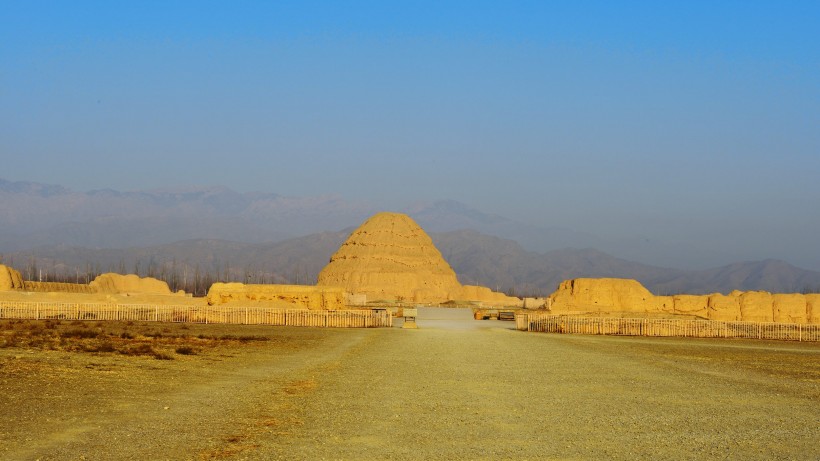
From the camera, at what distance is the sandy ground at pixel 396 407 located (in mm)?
10289

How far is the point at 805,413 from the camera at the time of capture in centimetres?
1438

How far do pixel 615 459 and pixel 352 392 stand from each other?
740 centimetres

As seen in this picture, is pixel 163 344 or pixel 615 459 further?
pixel 163 344

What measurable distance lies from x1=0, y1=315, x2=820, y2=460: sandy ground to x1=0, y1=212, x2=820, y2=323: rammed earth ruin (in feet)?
122

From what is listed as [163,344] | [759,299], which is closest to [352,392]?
[163,344]

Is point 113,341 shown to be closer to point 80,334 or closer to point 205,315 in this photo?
point 80,334

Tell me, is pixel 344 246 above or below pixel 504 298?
above

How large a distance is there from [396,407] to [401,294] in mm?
113608

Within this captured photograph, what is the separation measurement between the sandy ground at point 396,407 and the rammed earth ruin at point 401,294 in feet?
122

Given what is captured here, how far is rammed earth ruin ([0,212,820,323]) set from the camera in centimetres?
6294

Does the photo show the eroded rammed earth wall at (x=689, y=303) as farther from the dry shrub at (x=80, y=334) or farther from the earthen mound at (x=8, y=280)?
the earthen mound at (x=8, y=280)

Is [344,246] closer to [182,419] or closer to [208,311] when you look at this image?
[208,311]

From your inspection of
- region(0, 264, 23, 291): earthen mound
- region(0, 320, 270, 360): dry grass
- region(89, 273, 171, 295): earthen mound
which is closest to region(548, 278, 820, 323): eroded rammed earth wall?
region(0, 320, 270, 360): dry grass

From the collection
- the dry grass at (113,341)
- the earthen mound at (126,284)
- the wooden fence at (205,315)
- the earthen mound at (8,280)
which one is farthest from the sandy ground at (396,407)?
the earthen mound at (126,284)
